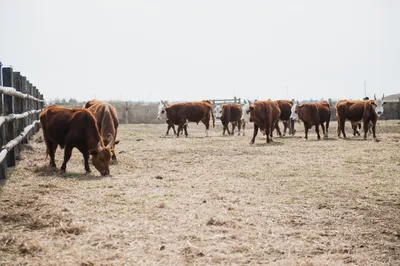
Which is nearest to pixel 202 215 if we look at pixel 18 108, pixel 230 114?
pixel 18 108

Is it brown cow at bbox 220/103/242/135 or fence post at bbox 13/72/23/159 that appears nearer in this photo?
fence post at bbox 13/72/23/159

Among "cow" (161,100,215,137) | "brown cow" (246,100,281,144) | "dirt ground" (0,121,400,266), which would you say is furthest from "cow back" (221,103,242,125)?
"dirt ground" (0,121,400,266)

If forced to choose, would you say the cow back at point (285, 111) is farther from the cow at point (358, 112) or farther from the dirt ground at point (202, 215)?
the dirt ground at point (202, 215)

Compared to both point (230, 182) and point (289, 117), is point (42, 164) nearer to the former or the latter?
point (230, 182)

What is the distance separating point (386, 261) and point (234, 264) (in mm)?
1301

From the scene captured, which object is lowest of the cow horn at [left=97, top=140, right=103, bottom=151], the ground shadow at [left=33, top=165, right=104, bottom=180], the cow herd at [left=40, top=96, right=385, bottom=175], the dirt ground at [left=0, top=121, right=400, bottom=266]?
the dirt ground at [left=0, top=121, right=400, bottom=266]

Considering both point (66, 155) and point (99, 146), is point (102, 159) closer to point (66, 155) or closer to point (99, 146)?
point (99, 146)

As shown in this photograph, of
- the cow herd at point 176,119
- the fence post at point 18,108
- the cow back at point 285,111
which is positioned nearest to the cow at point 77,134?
the cow herd at point 176,119

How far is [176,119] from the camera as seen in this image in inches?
848

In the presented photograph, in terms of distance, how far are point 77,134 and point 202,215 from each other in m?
4.22

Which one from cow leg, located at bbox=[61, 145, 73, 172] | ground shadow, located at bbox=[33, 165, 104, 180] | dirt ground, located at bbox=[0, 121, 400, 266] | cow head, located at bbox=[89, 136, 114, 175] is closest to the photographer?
dirt ground, located at bbox=[0, 121, 400, 266]

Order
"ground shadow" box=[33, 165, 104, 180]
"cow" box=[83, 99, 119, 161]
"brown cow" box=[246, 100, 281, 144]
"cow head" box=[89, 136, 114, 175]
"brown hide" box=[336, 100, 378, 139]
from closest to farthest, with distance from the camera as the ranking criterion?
"ground shadow" box=[33, 165, 104, 180] → "cow head" box=[89, 136, 114, 175] → "cow" box=[83, 99, 119, 161] → "brown cow" box=[246, 100, 281, 144] → "brown hide" box=[336, 100, 378, 139]

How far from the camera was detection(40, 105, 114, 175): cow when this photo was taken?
7812 millimetres

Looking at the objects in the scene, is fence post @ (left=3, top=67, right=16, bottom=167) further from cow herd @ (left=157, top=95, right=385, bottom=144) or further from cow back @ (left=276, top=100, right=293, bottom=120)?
cow back @ (left=276, top=100, right=293, bottom=120)
